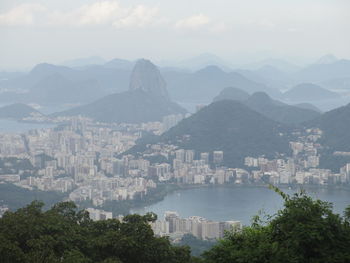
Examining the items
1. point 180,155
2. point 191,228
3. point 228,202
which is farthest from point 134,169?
point 191,228

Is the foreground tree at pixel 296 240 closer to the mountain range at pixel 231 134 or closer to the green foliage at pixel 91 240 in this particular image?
the green foliage at pixel 91 240

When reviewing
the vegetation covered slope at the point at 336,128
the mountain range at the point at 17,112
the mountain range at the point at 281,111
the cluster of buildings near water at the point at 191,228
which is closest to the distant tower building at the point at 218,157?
the vegetation covered slope at the point at 336,128

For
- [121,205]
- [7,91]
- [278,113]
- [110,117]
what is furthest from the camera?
[7,91]

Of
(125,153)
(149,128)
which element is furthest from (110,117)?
(125,153)

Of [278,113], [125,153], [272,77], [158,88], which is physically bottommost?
[125,153]

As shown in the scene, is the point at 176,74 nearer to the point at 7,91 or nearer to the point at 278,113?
the point at 7,91

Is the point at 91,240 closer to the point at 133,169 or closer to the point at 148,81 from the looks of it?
the point at 133,169

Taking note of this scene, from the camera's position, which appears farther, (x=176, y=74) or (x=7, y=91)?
(x=176, y=74)
